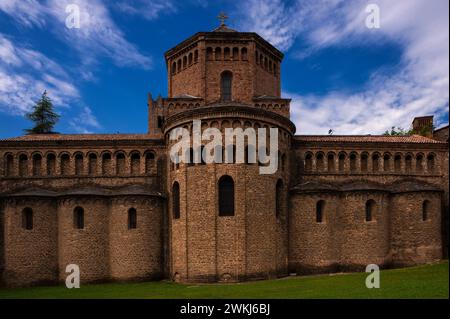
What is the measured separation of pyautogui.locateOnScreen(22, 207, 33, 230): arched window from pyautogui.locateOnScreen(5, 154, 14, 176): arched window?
3609 millimetres

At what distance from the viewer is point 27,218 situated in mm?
28109

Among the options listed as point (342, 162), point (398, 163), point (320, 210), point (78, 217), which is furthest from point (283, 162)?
point (78, 217)

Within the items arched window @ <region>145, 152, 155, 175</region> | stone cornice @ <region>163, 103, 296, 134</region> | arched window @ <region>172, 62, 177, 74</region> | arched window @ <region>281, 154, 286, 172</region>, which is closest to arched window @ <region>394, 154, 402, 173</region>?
arched window @ <region>281, 154, 286, 172</region>

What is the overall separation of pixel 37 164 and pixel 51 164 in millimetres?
1006

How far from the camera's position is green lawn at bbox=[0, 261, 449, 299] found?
17078mm

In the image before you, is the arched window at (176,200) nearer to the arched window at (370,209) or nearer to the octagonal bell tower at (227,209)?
the octagonal bell tower at (227,209)

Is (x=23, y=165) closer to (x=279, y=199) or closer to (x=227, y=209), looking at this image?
(x=227, y=209)

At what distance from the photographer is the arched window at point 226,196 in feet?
83.1

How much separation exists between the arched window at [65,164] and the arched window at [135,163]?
4.59m

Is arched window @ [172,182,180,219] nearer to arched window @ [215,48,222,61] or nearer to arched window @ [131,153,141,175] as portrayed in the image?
arched window @ [131,153,141,175]

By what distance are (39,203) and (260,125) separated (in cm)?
1572

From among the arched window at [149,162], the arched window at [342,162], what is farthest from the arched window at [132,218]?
the arched window at [342,162]
